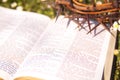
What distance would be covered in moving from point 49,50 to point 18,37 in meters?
0.17

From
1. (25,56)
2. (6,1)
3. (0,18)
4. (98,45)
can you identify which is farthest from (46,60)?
(6,1)

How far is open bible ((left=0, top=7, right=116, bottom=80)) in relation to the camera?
107 centimetres

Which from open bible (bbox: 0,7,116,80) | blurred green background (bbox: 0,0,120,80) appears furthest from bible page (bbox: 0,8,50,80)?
blurred green background (bbox: 0,0,120,80)

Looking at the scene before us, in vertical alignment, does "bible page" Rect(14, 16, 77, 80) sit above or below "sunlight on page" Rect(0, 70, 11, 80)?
above

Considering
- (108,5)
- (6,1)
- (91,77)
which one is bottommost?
(91,77)

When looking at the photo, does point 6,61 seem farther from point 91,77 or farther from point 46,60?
point 91,77

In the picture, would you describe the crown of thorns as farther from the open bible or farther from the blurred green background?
the blurred green background

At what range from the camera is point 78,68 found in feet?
3.54

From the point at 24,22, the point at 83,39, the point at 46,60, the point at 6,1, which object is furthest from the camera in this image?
the point at 6,1

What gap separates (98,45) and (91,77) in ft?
0.58

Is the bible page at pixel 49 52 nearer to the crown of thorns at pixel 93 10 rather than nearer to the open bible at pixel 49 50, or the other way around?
the open bible at pixel 49 50

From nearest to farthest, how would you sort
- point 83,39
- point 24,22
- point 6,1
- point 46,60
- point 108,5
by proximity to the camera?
point 108,5 < point 46,60 < point 83,39 < point 24,22 < point 6,1

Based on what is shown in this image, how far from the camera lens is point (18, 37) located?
1.27m

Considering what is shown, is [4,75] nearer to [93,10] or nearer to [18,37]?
[18,37]
